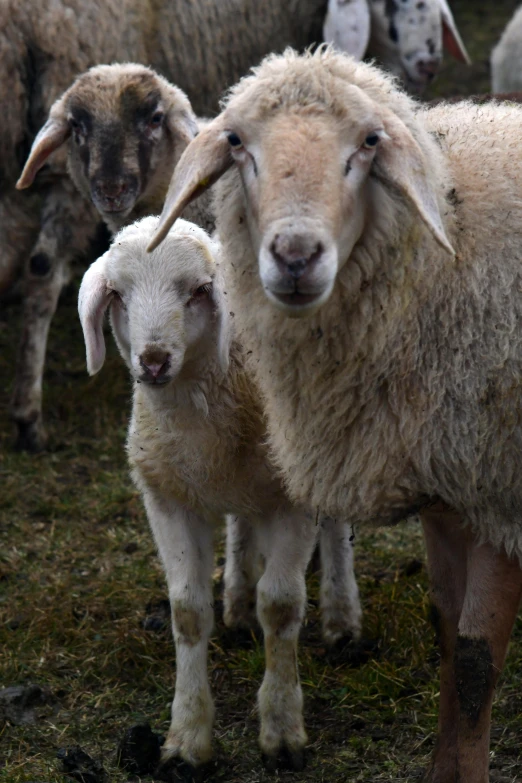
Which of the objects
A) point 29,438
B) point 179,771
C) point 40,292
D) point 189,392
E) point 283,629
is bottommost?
point 29,438

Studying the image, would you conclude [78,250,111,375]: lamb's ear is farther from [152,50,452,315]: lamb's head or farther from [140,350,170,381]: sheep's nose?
[152,50,452,315]: lamb's head

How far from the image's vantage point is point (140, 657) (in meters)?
3.64

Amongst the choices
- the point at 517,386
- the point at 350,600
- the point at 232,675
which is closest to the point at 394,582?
the point at 350,600

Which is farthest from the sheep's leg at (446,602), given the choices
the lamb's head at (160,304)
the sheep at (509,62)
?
the sheep at (509,62)

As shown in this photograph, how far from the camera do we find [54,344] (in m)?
6.51

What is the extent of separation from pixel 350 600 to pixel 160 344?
134 cm

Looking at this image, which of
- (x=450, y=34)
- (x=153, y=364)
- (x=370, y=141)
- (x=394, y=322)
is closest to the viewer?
(x=370, y=141)

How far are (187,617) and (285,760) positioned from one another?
1.47 ft

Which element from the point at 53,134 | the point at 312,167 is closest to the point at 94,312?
the point at 312,167

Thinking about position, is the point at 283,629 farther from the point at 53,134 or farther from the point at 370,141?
the point at 53,134

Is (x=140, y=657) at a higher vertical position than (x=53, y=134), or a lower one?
lower

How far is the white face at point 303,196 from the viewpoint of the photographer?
7.10ft

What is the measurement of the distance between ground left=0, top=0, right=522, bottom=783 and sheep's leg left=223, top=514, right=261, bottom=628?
7cm

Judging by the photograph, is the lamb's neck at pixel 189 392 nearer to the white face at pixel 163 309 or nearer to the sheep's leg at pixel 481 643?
the white face at pixel 163 309
